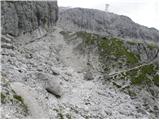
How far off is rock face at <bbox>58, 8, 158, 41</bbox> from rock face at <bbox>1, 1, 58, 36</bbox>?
3884cm

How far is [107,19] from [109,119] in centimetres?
8693

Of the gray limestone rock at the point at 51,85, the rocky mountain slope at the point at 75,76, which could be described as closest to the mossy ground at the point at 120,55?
the rocky mountain slope at the point at 75,76

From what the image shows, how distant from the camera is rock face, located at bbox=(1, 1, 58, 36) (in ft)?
178

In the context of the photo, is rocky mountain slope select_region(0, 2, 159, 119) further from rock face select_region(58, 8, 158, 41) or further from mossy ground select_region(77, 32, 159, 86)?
rock face select_region(58, 8, 158, 41)

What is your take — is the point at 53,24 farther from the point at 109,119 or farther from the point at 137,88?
the point at 109,119

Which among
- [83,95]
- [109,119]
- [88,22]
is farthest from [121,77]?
[88,22]

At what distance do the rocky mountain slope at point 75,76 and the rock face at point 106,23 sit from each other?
4499 cm

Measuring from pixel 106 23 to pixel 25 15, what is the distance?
200 feet

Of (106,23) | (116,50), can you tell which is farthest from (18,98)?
(106,23)

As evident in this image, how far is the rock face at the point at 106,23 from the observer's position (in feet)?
367

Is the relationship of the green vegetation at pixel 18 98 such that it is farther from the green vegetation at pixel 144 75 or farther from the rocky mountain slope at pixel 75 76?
the green vegetation at pixel 144 75

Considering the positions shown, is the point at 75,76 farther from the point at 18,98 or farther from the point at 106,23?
the point at 106,23

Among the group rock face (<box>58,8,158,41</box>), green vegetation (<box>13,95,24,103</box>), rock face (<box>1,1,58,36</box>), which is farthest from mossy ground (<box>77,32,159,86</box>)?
rock face (<box>58,8,158,41</box>)

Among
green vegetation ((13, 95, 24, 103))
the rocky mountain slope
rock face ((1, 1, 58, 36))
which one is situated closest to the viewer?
green vegetation ((13, 95, 24, 103))
